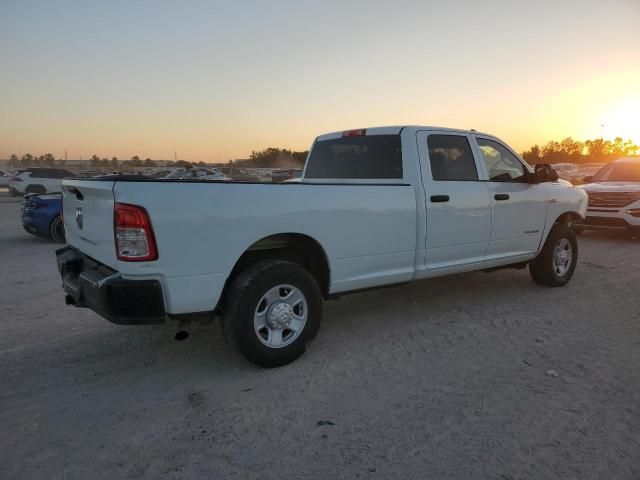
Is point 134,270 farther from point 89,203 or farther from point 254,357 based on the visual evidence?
point 254,357

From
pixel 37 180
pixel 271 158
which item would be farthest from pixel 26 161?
pixel 37 180

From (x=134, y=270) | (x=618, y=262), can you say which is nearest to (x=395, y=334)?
(x=134, y=270)

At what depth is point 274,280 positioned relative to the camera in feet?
11.3

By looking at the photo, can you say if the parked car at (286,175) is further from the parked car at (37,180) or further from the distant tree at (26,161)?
the distant tree at (26,161)

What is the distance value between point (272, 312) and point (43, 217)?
27.6 feet

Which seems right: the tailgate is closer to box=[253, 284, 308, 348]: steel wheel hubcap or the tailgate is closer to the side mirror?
box=[253, 284, 308, 348]: steel wheel hubcap

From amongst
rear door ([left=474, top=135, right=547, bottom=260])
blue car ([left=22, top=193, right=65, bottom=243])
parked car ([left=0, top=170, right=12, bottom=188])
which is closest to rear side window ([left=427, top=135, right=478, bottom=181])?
rear door ([left=474, top=135, right=547, bottom=260])

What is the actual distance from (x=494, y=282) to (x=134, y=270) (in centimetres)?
501

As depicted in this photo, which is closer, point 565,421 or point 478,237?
point 565,421

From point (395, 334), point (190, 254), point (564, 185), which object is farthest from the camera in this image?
point (564, 185)

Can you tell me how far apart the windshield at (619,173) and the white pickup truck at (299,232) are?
22.0 ft

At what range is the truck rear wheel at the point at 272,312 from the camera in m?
3.33

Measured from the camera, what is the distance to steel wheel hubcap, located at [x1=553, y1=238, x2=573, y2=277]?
238 inches

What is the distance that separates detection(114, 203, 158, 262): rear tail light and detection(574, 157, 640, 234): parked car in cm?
899
